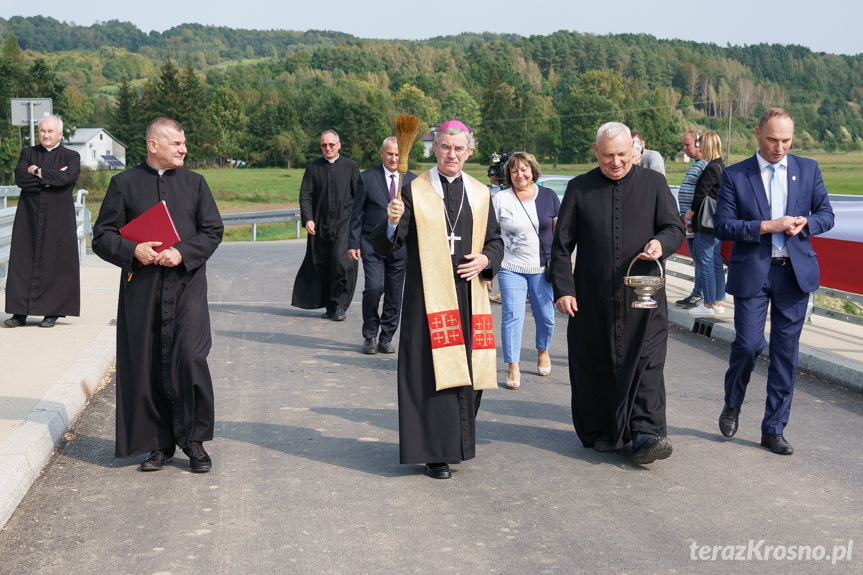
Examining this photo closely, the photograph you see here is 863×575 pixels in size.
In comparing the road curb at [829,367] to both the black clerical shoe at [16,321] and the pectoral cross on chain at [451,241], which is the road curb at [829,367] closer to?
the pectoral cross on chain at [451,241]

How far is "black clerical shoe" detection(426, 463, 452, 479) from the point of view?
233 inches

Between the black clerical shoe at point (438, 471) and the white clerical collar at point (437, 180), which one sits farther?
the white clerical collar at point (437, 180)

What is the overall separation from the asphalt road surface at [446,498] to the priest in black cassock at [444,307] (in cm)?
26

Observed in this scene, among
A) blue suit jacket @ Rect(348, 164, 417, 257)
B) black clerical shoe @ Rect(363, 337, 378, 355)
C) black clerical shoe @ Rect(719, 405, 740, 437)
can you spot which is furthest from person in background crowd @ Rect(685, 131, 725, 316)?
black clerical shoe @ Rect(719, 405, 740, 437)

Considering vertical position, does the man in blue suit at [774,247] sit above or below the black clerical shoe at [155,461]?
above

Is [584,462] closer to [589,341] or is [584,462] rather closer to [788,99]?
[589,341]

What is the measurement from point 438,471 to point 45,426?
2.41 m

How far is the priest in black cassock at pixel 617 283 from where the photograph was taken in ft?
20.4

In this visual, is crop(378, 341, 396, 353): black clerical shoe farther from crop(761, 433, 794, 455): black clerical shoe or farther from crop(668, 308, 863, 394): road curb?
crop(761, 433, 794, 455): black clerical shoe

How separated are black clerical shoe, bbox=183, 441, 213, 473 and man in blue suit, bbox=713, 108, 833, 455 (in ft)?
11.1

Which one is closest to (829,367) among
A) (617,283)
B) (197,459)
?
(617,283)

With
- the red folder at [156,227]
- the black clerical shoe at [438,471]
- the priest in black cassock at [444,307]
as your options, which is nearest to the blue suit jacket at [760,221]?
the priest in black cassock at [444,307]

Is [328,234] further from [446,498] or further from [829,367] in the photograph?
[446,498]

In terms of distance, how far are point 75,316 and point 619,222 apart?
21.6 feet
